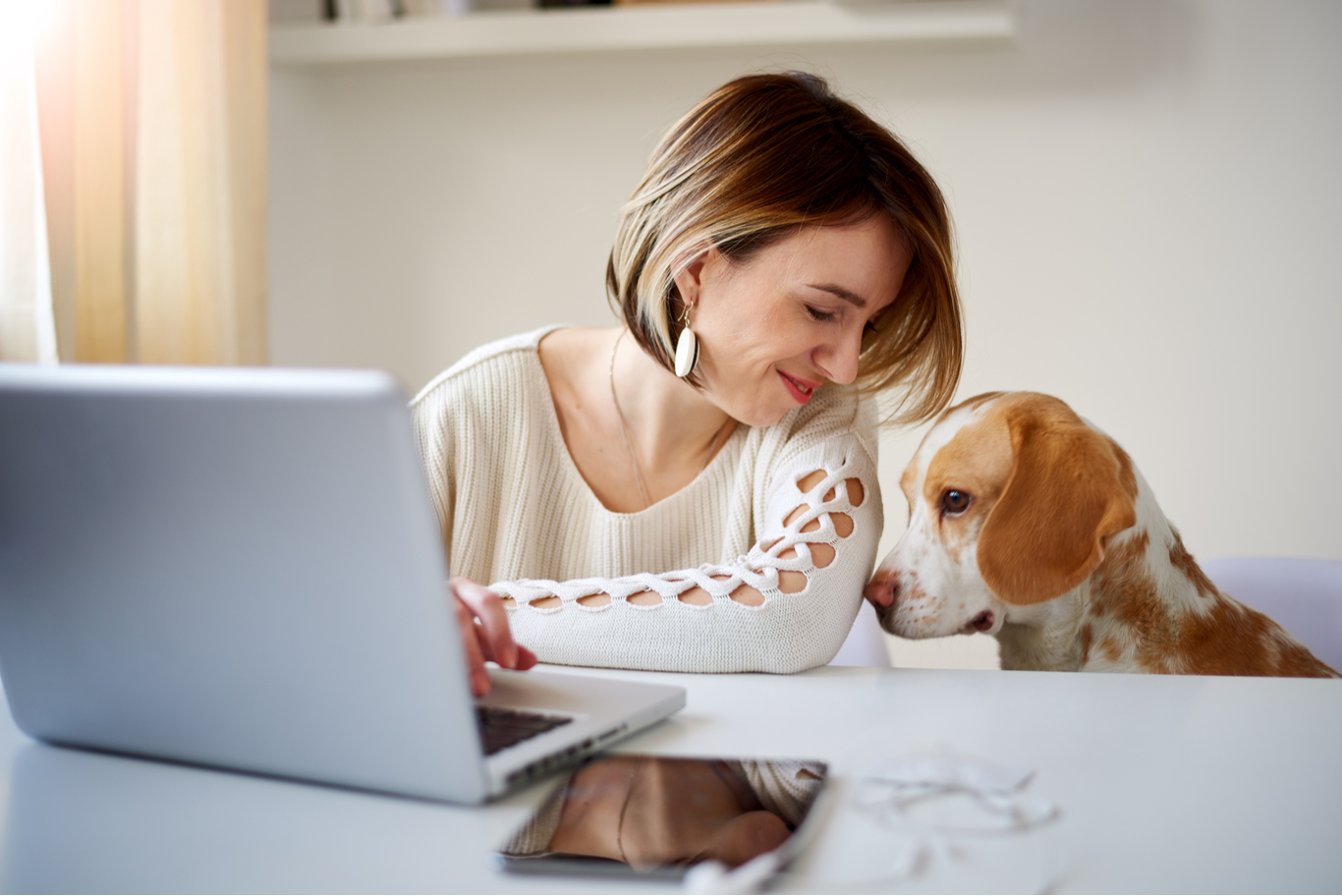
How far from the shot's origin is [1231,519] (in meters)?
2.15

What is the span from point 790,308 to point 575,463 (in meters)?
0.37

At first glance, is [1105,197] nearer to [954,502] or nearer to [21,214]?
[954,502]

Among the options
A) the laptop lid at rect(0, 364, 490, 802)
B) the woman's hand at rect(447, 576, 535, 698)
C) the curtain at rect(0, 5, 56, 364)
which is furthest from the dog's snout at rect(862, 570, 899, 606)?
the curtain at rect(0, 5, 56, 364)

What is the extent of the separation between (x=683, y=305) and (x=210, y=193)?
1098 millimetres

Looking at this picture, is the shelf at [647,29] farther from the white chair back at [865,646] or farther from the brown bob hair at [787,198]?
the white chair back at [865,646]

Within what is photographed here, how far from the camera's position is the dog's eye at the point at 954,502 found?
40.8 inches

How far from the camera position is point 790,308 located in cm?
109

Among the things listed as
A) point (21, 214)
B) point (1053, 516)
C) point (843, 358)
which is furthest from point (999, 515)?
point (21, 214)

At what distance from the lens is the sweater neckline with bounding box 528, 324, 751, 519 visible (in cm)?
129

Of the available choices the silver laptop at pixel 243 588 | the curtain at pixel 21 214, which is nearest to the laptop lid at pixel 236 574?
the silver laptop at pixel 243 588

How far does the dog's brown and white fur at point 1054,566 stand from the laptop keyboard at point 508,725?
49 cm

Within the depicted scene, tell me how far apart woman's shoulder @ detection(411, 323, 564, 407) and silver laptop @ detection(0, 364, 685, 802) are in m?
0.68

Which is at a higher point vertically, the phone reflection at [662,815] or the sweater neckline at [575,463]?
the sweater neckline at [575,463]

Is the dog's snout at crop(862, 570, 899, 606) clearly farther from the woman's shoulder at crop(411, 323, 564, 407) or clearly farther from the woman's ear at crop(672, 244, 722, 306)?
the woman's shoulder at crop(411, 323, 564, 407)
